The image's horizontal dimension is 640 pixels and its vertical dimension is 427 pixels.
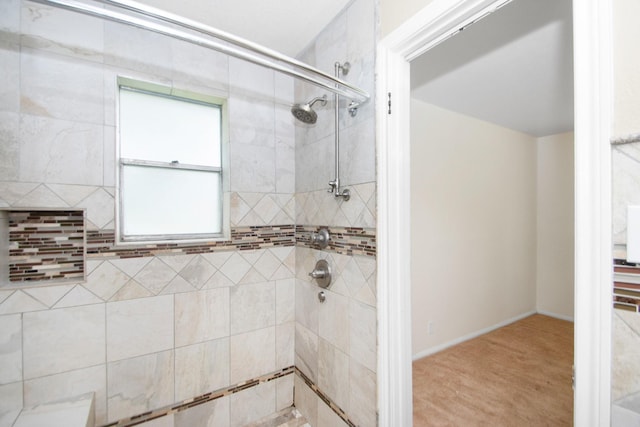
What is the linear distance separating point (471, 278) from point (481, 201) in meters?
0.88

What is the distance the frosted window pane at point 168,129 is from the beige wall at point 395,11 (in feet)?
3.73

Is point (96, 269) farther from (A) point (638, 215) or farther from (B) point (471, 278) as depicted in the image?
(B) point (471, 278)

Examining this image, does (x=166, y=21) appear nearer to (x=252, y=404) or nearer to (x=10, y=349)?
(x=10, y=349)

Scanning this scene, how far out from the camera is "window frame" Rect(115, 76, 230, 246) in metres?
1.40

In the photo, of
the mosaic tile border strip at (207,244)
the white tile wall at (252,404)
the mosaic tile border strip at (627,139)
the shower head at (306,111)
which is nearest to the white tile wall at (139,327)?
the mosaic tile border strip at (207,244)

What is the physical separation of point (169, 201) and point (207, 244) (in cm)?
36

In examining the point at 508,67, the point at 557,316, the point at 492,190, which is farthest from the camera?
the point at 557,316

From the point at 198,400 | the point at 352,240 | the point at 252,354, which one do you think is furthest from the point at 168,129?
the point at 198,400

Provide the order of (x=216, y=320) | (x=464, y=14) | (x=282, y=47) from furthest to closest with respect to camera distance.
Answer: (x=282, y=47), (x=216, y=320), (x=464, y=14)

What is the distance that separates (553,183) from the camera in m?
3.59

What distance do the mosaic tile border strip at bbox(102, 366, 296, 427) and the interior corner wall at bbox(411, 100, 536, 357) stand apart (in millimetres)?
1358

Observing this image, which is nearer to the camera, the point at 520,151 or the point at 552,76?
the point at 552,76

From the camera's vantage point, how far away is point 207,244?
1563 millimetres

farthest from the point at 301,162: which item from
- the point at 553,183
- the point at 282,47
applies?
the point at 553,183
